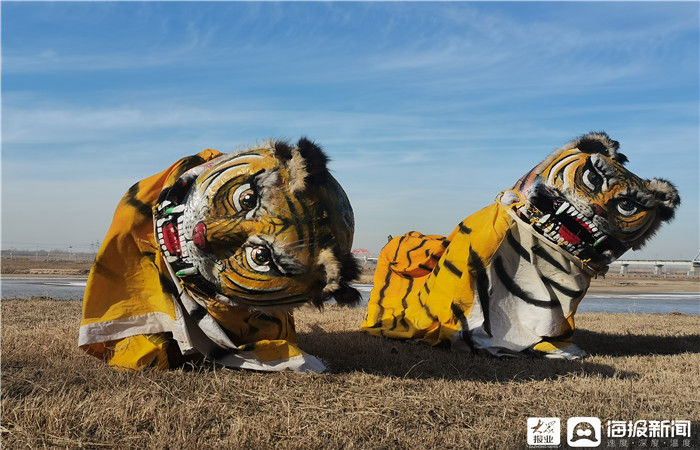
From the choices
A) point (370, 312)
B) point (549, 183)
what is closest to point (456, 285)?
point (549, 183)

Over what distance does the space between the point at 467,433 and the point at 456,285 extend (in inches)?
99.0

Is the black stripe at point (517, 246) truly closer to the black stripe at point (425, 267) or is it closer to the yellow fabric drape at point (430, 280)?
the yellow fabric drape at point (430, 280)

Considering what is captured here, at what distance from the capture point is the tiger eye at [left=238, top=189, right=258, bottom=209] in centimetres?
376

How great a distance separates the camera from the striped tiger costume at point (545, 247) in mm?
5281

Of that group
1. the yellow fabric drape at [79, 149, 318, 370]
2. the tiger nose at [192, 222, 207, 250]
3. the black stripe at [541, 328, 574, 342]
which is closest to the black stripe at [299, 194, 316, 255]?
the tiger nose at [192, 222, 207, 250]

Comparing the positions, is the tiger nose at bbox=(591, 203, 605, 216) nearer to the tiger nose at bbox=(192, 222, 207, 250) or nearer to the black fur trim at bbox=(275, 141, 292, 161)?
the black fur trim at bbox=(275, 141, 292, 161)

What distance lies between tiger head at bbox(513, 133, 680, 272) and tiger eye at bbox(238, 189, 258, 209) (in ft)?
8.95

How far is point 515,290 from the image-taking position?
5578 millimetres

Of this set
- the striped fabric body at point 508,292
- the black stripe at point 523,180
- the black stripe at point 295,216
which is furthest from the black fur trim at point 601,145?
the black stripe at point 295,216

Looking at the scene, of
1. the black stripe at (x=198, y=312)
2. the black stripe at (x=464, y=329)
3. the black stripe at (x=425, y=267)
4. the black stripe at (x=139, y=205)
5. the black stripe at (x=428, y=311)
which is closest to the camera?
the black stripe at (x=198, y=312)

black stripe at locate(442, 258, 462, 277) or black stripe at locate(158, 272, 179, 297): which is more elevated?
black stripe at locate(442, 258, 462, 277)

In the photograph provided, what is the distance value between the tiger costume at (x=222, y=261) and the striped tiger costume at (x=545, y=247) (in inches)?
69.7

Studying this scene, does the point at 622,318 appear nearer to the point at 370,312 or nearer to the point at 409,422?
the point at 370,312

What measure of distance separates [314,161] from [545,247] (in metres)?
2.67
